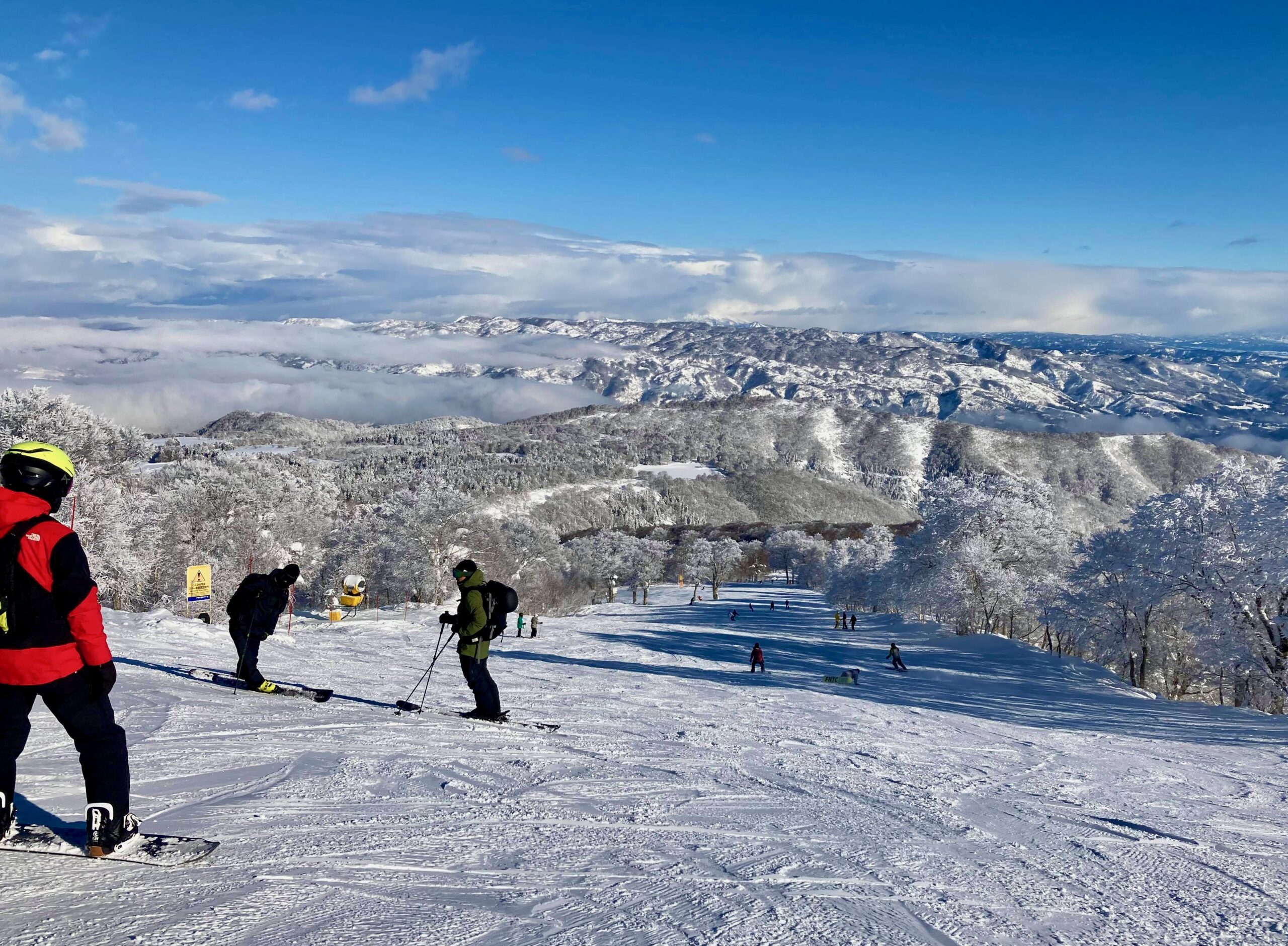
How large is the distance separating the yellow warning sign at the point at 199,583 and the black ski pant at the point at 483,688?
17.1m

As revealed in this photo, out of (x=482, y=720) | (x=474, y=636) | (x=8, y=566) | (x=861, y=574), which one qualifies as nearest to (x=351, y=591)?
(x=482, y=720)

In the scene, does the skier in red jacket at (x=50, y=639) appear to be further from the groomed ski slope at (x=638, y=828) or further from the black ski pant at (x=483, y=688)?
the black ski pant at (x=483, y=688)

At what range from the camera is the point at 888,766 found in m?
10.2

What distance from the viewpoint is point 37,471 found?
448cm

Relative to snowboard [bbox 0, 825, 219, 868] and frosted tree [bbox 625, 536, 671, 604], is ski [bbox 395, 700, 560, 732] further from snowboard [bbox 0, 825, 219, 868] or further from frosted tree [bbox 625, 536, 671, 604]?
frosted tree [bbox 625, 536, 671, 604]

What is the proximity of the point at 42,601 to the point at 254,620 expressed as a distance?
812cm

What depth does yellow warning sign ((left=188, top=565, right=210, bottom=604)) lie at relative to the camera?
24.1 meters

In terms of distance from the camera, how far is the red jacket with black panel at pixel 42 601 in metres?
4.30

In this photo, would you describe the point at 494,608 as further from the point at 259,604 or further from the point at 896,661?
the point at 896,661

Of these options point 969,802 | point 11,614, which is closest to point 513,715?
point 969,802

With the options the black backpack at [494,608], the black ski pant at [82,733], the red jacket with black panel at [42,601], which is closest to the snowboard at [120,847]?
the black ski pant at [82,733]

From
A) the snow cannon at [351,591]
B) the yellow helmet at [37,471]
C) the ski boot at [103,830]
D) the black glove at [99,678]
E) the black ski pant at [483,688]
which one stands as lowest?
the snow cannon at [351,591]

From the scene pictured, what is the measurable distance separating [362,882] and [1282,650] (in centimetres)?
2910

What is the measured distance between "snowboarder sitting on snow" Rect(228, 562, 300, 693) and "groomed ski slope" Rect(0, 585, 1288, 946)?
1.82ft
